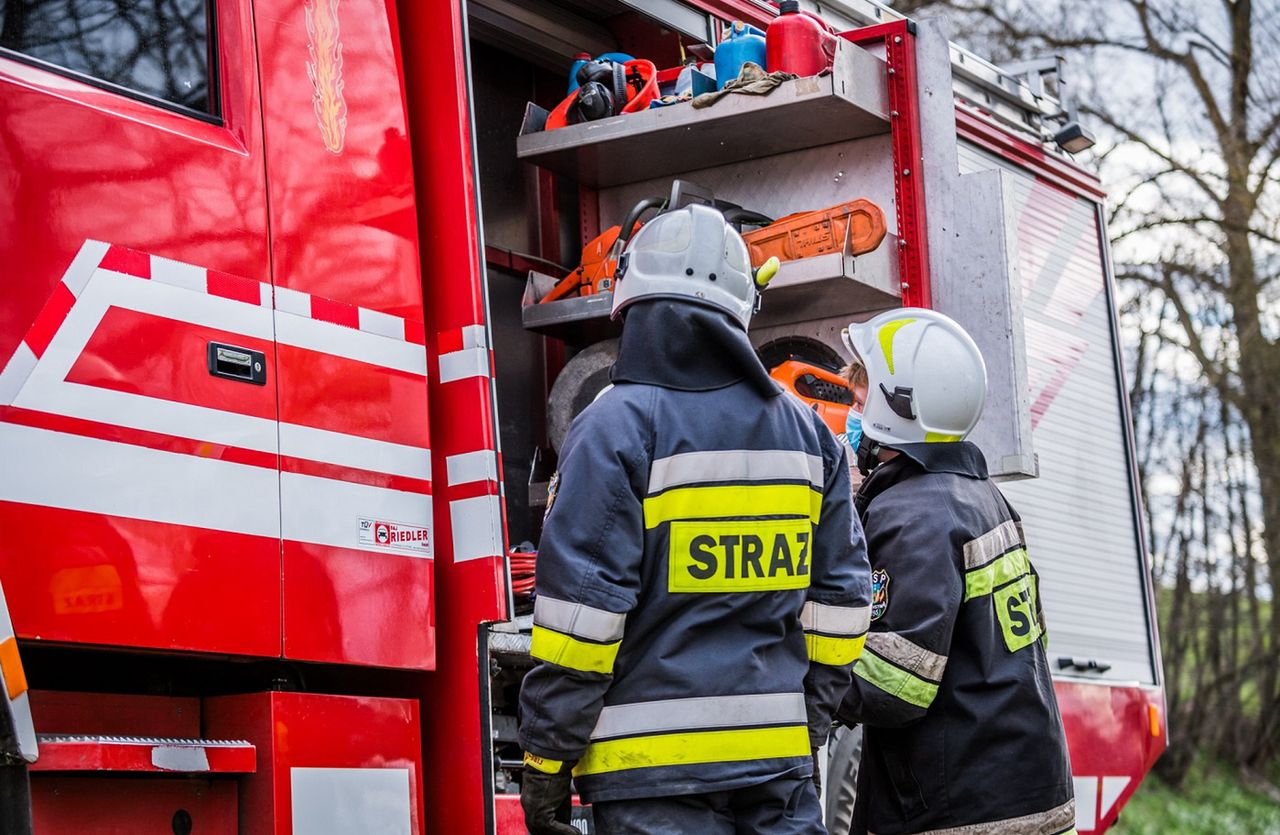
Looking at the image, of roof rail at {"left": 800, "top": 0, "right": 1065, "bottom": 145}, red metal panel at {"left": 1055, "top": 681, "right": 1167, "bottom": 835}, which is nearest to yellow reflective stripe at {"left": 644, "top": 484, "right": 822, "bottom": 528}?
red metal panel at {"left": 1055, "top": 681, "right": 1167, "bottom": 835}

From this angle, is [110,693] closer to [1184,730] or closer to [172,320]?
[172,320]

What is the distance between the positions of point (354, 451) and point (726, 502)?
70cm

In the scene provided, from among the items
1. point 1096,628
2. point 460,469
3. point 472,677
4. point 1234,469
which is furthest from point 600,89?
point 1234,469

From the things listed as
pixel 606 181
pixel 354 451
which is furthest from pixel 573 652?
pixel 606 181

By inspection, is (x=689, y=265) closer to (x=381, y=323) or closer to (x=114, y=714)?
(x=381, y=323)

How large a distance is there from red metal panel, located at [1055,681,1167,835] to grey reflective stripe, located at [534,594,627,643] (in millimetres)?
3066

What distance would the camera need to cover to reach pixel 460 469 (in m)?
3.02

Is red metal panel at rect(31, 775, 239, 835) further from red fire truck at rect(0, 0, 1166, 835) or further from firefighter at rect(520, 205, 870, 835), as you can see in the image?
firefighter at rect(520, 205, 870, 835)

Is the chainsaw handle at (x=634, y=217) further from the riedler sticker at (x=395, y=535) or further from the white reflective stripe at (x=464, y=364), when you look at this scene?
the riedler sticker at (x=395, y=535)

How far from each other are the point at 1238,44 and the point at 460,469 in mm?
13491

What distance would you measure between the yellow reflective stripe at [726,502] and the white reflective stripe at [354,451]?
22.3 inches

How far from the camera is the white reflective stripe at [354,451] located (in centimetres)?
272

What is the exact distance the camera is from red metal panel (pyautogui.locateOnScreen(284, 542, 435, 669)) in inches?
106

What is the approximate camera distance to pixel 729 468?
2648mm
